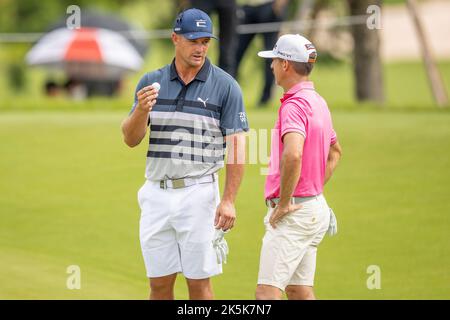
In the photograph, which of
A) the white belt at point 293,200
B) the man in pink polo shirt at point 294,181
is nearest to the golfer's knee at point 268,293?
the man in pink polo shirt at point 294,181

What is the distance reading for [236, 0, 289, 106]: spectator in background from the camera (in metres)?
16.7

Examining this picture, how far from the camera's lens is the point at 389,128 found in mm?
15148

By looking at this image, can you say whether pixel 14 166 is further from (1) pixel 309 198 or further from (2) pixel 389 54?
(2) pixel 389 54

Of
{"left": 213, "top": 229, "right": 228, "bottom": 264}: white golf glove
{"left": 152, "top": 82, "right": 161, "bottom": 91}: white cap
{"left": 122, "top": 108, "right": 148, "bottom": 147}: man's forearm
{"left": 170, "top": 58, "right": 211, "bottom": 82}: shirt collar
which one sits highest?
{"left": 170, "top": 58, "right": 211, "bottom": 82}: shirt collar

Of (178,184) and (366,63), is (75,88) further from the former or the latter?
(178,184)

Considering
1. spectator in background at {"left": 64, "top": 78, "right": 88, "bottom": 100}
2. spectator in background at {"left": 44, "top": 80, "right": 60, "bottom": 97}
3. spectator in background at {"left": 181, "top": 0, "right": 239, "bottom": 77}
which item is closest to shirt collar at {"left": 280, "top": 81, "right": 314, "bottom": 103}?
spectator in background at {"left": 181, "top": 0, "right": 239, "bottom": 77}

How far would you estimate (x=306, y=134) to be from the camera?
7547mm

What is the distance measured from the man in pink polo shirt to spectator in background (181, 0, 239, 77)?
6.96 metres

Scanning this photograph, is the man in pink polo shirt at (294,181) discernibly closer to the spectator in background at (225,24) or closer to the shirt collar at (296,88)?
the shirt collar at (296,88)

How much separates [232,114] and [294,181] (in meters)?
0.63

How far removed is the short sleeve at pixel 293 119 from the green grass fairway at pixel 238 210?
8.55 ft

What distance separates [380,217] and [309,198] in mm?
4158

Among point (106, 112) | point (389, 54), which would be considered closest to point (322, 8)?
point (106, 112)

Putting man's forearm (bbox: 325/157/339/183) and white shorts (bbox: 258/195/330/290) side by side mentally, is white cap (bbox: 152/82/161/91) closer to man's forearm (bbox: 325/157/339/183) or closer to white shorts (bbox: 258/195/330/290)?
white shorts (bbox: 258/195/330/290)
